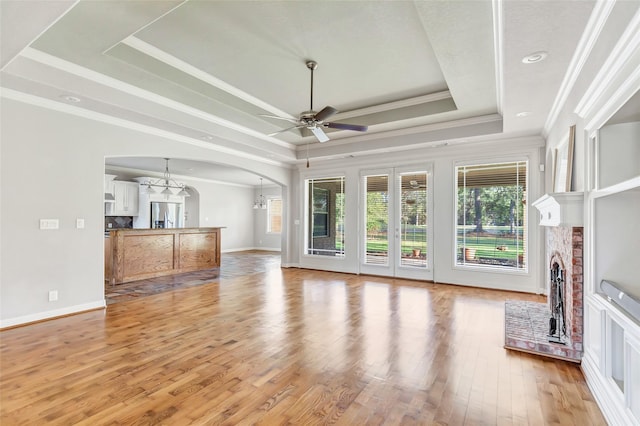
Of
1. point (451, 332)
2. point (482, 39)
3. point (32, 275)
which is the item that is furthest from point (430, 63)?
point (32, 275)

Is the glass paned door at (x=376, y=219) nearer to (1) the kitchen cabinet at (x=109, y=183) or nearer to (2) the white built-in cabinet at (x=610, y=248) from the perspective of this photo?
(2) the white built-in cabinet at (x=610, y=248)

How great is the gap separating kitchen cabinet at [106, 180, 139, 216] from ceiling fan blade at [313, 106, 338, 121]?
8.06m

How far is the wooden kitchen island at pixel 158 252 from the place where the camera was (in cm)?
614

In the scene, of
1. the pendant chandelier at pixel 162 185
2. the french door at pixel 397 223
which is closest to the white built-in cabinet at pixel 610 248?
the french door at pixel 397 223

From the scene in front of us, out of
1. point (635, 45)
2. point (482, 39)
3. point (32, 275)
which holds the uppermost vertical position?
point (482, 39)

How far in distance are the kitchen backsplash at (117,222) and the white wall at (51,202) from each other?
6.08 m

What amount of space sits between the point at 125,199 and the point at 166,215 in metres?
1.35

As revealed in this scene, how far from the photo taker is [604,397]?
2.13 metres

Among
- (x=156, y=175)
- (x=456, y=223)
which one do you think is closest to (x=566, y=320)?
(x=456, y=223)

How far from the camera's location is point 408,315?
4.16 m

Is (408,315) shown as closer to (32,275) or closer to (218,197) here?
(32,275)

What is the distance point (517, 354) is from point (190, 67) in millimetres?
4738

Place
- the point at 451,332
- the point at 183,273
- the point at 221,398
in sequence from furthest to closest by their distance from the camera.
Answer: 1. the point at 183,273
2. the point at 451,332
3. the point at 221,398

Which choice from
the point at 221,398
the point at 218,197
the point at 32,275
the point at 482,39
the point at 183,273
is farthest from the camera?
the point at 218,197
